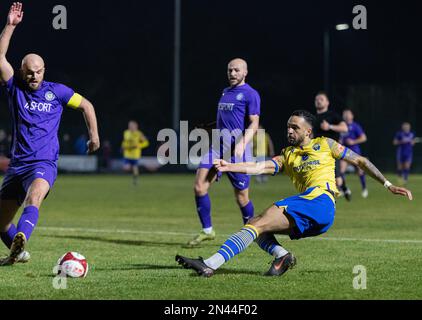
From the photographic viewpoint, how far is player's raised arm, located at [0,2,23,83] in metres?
9.27

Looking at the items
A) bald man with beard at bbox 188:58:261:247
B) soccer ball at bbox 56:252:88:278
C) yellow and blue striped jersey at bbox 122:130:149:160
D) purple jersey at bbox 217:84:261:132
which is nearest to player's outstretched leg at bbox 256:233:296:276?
soccer ball at bbox 56:252:88:278

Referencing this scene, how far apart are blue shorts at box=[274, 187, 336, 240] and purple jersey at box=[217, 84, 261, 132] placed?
3.91 meters

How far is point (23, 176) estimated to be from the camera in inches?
372

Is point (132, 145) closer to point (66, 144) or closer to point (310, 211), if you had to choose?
point (66, 144)

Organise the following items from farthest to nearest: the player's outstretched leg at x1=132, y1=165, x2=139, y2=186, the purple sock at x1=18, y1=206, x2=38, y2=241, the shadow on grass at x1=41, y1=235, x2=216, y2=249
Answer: the player's outstretched leg at x1=132, y1=165, x2=139, y2=186
the shadow on grass at x1=41, y1=235, x2=216, y2=249
the purple sock at x1=18, y1=206, x2=38, y2=241

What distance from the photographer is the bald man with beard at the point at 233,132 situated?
12305mm

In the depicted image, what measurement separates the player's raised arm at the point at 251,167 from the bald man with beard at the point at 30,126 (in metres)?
1.85

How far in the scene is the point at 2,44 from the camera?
924cm

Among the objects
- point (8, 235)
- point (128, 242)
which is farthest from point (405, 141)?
point (8, 235)

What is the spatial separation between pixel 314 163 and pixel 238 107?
3.77 meters

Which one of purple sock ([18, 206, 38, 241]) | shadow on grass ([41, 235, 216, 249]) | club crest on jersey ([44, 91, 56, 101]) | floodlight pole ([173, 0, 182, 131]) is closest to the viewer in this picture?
purple sock ([18, 206, 38, 241])

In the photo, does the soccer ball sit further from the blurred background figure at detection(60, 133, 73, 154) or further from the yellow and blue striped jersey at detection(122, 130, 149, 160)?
the blurred background figure at detection(60, 133, 73, 154)

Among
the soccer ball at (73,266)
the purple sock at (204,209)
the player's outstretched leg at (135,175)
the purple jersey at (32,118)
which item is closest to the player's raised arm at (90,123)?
the purple jersey at (32,118)
